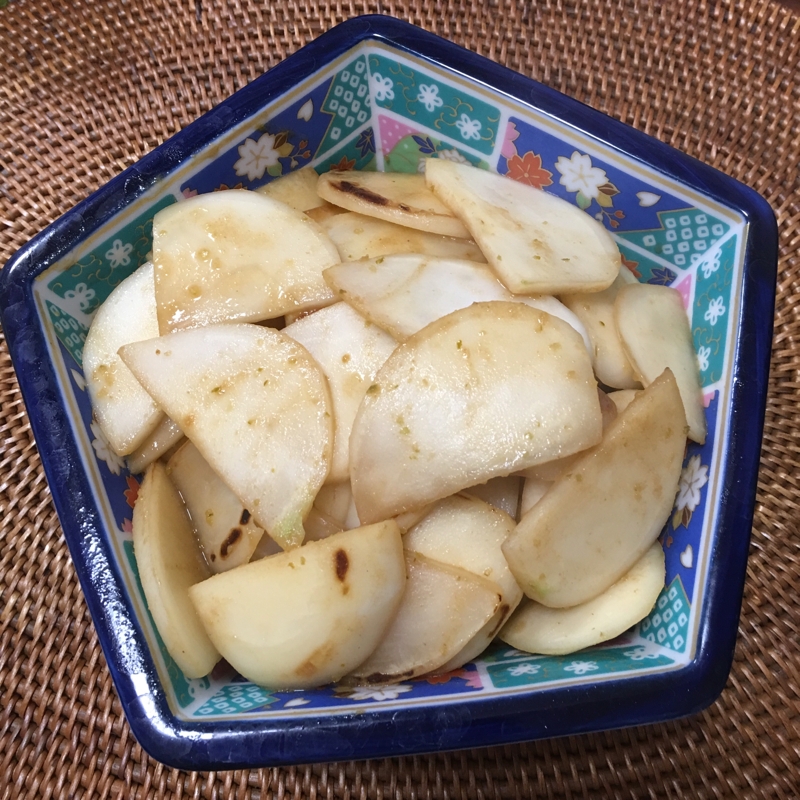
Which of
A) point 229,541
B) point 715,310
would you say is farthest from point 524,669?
point 715,310

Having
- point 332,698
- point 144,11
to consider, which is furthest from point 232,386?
point 144,11

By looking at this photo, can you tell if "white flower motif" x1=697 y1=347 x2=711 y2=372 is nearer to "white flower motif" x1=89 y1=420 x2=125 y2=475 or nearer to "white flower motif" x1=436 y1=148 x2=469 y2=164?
"white flower motif" x1=436 y1=148 x2=469 y2=164

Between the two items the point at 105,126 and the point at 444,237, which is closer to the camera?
the point at 444,237

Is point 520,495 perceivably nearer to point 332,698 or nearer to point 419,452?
point 419,452

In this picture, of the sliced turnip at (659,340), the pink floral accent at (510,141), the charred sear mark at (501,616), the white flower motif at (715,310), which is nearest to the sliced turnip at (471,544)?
the charred sear mark at (501,616)

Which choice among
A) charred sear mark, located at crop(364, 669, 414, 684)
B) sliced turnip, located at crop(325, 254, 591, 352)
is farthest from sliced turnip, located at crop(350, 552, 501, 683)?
sliced turnip, located at crop(325, 254, 591, 352)

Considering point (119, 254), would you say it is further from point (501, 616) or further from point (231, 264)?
point (501, 616)

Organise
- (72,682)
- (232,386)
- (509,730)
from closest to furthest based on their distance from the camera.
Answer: (509,730) < (232,386) < (72,682)
